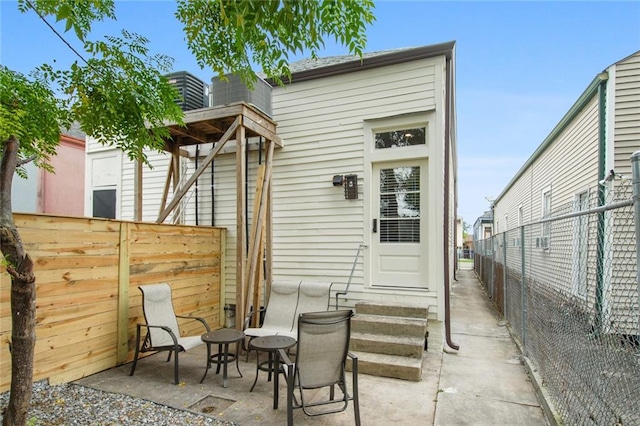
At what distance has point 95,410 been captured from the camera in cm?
313

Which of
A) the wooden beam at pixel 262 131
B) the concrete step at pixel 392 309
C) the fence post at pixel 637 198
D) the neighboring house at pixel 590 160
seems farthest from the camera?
the wooden beam at pixel 262 131

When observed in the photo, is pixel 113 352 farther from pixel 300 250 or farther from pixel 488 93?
pixel 488 93

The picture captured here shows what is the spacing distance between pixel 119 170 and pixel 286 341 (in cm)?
601


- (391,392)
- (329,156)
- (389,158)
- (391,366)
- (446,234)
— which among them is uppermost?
(329,156)

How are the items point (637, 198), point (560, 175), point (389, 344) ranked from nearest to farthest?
point (637, 198), point (389, 344), point (560, 175)

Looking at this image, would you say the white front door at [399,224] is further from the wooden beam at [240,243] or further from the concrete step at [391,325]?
the wooden beam at [240,243]

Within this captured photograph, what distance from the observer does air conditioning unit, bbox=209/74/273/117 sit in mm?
5609

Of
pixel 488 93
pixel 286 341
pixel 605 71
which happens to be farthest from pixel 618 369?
pixel 488 93

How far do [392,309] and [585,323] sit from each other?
260 cm

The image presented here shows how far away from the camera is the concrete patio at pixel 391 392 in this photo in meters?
3.06

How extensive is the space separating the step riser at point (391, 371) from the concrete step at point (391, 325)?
0.58 m

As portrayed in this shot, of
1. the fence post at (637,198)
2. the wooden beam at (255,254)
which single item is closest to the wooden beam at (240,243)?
the wooden beam at (255,254)

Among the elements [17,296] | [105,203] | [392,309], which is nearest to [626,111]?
[392,309]

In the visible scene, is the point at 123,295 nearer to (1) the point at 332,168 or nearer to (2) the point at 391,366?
(2) the point at 391,366
